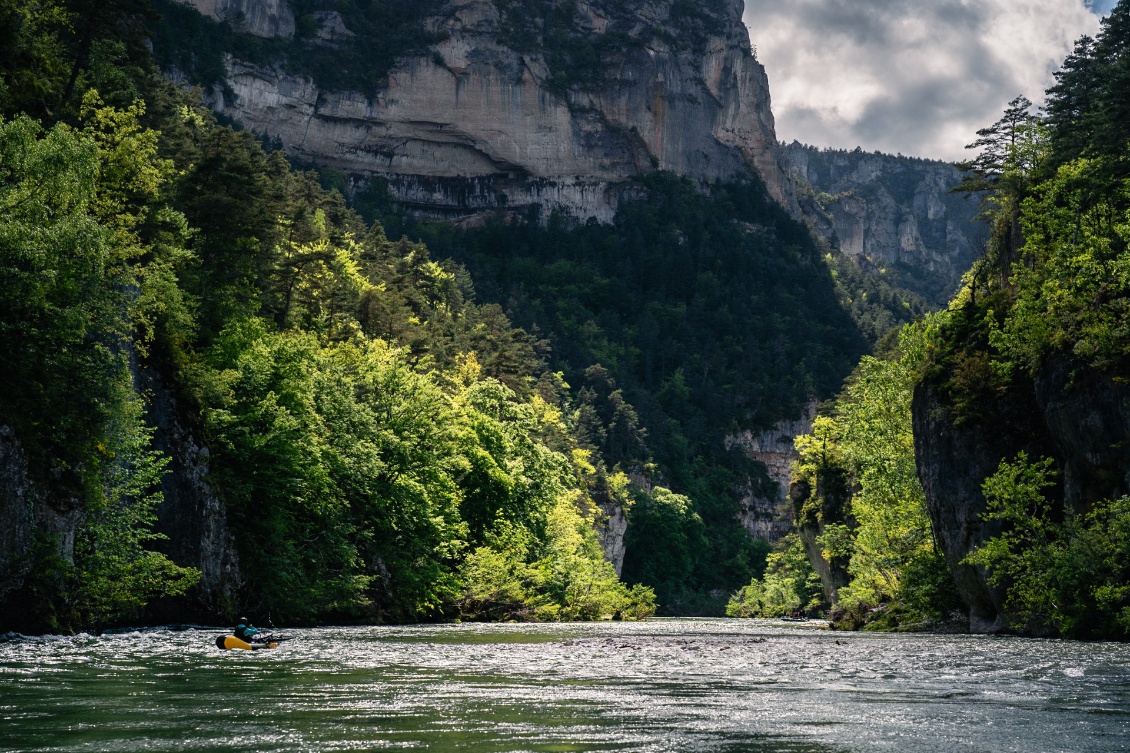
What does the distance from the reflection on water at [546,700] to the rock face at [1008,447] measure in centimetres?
832

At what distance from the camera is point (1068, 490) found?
3619cm

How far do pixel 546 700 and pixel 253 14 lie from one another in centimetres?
18885

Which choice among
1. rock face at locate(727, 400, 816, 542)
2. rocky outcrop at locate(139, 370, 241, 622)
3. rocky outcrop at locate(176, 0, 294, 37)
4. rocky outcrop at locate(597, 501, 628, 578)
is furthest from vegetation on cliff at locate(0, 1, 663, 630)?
rocky outcrop at locate(176, 0, 294, 37)

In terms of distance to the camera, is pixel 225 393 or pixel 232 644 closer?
pixel 232 644

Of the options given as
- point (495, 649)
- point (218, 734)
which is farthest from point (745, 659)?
point (218, 734)

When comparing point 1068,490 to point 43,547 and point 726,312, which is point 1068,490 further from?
point 726,312

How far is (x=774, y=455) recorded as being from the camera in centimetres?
18062

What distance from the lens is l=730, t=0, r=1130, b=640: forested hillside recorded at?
112ft

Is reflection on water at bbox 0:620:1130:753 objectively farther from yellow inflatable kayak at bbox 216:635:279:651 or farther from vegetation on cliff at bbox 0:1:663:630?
vegetation on cliff at bbox 0:1:663:630

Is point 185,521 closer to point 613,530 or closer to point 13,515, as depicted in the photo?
point 13,515

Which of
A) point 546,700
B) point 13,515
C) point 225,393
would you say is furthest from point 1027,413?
point 13,515

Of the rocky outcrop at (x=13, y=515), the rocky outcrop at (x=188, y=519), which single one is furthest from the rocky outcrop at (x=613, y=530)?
the rocky outcrop at (x=13, y=515)

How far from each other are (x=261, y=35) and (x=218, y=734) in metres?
191

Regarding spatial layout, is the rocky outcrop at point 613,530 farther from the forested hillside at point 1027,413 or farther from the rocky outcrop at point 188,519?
the rocky outcrop at point 188,519
